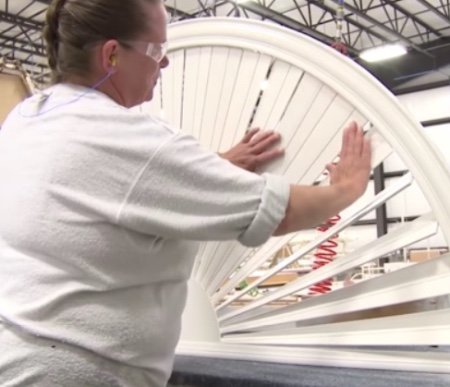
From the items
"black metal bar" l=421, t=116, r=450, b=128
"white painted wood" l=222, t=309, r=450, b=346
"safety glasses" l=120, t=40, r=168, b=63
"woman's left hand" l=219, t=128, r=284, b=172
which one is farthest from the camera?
"black metal bar" l=421, t=116, r=450, b=128

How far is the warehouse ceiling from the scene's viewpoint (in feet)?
26.5

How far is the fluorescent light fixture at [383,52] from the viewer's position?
829cm

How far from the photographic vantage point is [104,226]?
0.69 meters

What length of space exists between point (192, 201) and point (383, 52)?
8274 millimetres

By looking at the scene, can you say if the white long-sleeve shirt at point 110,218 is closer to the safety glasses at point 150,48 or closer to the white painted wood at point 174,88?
the safety glasses at point 150,48

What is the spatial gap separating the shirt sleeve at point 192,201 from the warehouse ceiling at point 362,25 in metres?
7.10

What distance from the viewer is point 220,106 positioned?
1.17 metres

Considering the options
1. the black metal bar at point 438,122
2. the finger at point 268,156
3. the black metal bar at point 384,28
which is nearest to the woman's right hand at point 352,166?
the finger at point 268,156

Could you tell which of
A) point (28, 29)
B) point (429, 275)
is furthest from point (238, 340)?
point (28, 29)

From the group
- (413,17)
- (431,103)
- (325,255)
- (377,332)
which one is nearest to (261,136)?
(325,255)

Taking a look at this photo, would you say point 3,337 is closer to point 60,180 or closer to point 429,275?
point 60,180

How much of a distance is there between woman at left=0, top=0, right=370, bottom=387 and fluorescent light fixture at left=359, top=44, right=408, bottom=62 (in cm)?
806

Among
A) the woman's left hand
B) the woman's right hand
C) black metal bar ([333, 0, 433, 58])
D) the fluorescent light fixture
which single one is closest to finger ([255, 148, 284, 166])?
the woman's left hand

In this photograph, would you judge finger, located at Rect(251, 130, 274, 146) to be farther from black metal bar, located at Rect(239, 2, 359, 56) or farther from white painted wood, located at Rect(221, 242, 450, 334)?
black metal bar, located at Rect(239, 2, 359, 56)
